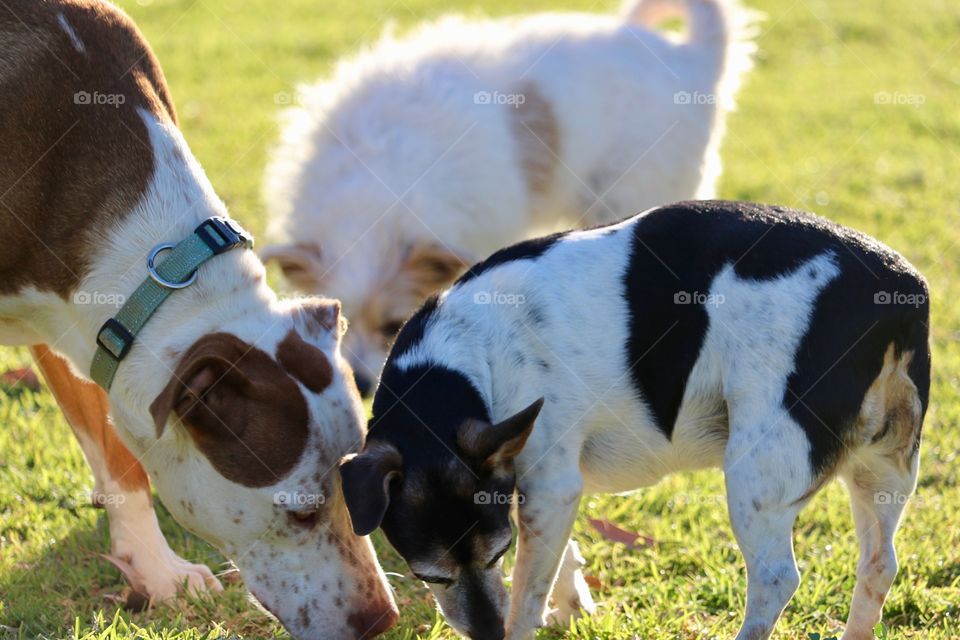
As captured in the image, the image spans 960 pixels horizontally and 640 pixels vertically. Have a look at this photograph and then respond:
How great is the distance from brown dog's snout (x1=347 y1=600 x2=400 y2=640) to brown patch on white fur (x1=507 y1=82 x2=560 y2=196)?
3196mm

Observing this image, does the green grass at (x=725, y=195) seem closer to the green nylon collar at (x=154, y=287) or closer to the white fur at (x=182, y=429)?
the white fur at (x=182, y=429)

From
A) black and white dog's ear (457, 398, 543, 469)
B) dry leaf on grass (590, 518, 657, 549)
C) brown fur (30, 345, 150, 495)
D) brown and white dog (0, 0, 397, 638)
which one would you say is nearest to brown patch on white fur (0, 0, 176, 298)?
brown and white dog (0, 0, 397, 638)

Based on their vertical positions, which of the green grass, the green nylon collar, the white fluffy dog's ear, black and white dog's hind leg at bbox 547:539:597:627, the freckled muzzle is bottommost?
the green grass

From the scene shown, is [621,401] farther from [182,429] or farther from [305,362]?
[182,429]

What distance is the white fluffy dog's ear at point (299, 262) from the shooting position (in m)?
5.72

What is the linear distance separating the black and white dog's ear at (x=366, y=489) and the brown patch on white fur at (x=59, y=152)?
115 cm

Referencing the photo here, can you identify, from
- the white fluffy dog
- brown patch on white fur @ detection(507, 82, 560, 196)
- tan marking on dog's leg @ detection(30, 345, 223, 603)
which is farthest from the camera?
brown patch on white fur @ detection(507, 82, 560, 196)

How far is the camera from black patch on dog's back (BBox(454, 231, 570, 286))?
3898 mm

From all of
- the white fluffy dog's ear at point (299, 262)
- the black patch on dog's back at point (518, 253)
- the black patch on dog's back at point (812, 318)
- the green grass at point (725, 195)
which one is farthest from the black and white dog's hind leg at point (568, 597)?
the white fluffy dog's ear at point (299, 262)

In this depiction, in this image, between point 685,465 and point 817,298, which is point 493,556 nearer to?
point 685,465

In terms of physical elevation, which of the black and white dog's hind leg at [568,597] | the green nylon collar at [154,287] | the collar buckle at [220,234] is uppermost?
the collar buckle at [220,234]

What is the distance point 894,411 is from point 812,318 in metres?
0.44

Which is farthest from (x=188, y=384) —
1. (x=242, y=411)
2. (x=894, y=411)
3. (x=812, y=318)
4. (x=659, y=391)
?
(x=894, y=411)

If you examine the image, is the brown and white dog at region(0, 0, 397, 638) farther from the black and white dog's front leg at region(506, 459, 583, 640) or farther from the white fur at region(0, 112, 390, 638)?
the black and white dog's front leg at region(506, 459, 583, 640)
